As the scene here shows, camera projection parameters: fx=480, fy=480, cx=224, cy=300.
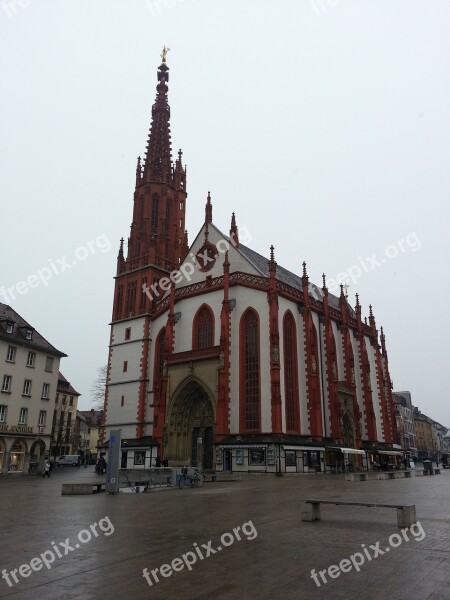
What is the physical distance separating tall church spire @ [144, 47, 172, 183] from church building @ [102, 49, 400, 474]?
0.98 meters

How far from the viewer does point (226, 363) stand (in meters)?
38.9

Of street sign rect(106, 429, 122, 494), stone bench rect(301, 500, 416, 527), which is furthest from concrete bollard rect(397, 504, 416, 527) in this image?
street sign rect(106, 429, 122, 494)

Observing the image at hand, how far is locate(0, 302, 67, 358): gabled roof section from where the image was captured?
44656 mm

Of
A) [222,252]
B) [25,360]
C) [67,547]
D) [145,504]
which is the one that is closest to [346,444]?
[222,252]

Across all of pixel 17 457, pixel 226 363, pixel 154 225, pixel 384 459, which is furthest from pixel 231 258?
pixel 384 459

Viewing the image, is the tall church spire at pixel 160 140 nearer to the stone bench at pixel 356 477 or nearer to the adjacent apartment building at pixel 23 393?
the adjacent apartment building at pixel 23 393

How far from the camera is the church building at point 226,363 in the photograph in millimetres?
37812

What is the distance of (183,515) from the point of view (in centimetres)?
1285

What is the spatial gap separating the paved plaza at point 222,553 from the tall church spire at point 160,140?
160 feet

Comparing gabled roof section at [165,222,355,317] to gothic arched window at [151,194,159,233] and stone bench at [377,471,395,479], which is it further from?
stone bench at [377,471,395,479]

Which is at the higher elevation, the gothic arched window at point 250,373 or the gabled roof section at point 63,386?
the gabled roof section at point 63,386

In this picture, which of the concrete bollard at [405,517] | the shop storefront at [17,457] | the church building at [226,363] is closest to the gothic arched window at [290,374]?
the church building at [226,363]

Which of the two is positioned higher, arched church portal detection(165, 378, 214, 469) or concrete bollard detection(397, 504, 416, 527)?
arched church portal detection(165, 378, 214, 469)

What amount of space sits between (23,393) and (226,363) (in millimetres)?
20418
